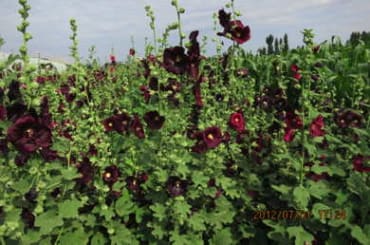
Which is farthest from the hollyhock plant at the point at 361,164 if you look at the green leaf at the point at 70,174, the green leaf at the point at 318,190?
the green leaf at the point at 70,174

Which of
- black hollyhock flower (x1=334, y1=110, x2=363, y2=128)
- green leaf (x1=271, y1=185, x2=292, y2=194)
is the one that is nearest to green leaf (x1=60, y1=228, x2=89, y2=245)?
green leaf (x1=271, y1=185, x2=292, y2=194)

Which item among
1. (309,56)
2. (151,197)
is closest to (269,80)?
(309,56)

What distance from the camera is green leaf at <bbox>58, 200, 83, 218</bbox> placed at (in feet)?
8.82

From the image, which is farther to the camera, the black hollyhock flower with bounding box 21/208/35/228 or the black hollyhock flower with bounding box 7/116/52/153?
the black hollyhock flower with bounding box 21/208/35/228

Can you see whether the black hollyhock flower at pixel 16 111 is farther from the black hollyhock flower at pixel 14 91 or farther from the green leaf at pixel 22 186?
the green leaf at pixel 22 186

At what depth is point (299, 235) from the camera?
10.1 feet

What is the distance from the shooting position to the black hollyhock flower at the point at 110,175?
10.1 feet

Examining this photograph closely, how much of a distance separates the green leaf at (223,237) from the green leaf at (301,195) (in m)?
0.61

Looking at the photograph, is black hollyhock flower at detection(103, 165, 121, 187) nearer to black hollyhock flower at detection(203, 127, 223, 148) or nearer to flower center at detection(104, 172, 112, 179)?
flower center at detection(104, 172, 112, 179)

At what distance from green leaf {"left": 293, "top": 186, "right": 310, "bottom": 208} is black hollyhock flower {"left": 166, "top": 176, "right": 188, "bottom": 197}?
30.3 inches

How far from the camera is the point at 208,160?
324cm

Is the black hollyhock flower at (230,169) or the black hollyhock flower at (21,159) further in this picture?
the black hollyhock flower at (230,169)

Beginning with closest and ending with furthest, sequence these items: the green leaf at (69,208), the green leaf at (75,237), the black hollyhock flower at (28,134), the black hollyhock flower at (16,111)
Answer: the black hollyhock flower at (28,134) → the black hollyhock flower at (16,111) → the green leaf at (69,208) → the green leaf at (75,237)

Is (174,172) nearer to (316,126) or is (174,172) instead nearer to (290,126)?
(290,126)
